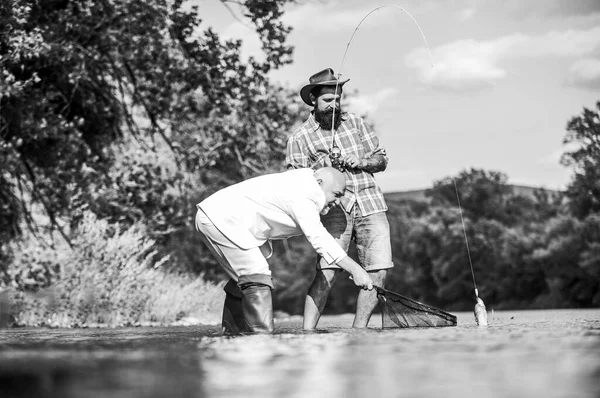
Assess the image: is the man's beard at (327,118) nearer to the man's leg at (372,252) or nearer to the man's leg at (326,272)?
the man's leg at (326,272)

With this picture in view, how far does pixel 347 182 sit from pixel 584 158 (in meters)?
34.0

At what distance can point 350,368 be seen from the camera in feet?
13.8

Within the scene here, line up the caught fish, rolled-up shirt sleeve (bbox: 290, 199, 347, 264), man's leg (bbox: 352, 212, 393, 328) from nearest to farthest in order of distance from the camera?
rolled-up shirt sleeve (bbox: 290, 199, 347, 264) → man's leg (bbox: 352, 212, 393, 328) → the caught fish

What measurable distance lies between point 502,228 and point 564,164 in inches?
480

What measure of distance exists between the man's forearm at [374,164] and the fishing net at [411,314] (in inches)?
44.9

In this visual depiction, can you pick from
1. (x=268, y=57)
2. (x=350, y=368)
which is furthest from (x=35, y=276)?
(x=350, y=368)

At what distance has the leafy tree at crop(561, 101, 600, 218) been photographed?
3978 cm

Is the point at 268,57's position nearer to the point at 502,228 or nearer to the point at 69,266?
the point at 69,266

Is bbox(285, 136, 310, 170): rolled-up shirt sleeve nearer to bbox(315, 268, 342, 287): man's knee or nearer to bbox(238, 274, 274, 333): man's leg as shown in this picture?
bbox(315, 268, 342, 287): man's knee

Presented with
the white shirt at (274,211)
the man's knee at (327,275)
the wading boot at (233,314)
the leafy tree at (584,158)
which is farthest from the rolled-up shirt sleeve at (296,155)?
the leafy tree at (584,158)

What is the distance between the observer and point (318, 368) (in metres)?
4.19

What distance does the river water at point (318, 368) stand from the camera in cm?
346

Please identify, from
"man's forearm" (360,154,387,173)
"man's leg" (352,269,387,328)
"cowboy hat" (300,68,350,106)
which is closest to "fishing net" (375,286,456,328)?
"man's leg" (352,269,387,328)

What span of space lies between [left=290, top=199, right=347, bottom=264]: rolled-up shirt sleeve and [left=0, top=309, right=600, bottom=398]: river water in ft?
3.74
